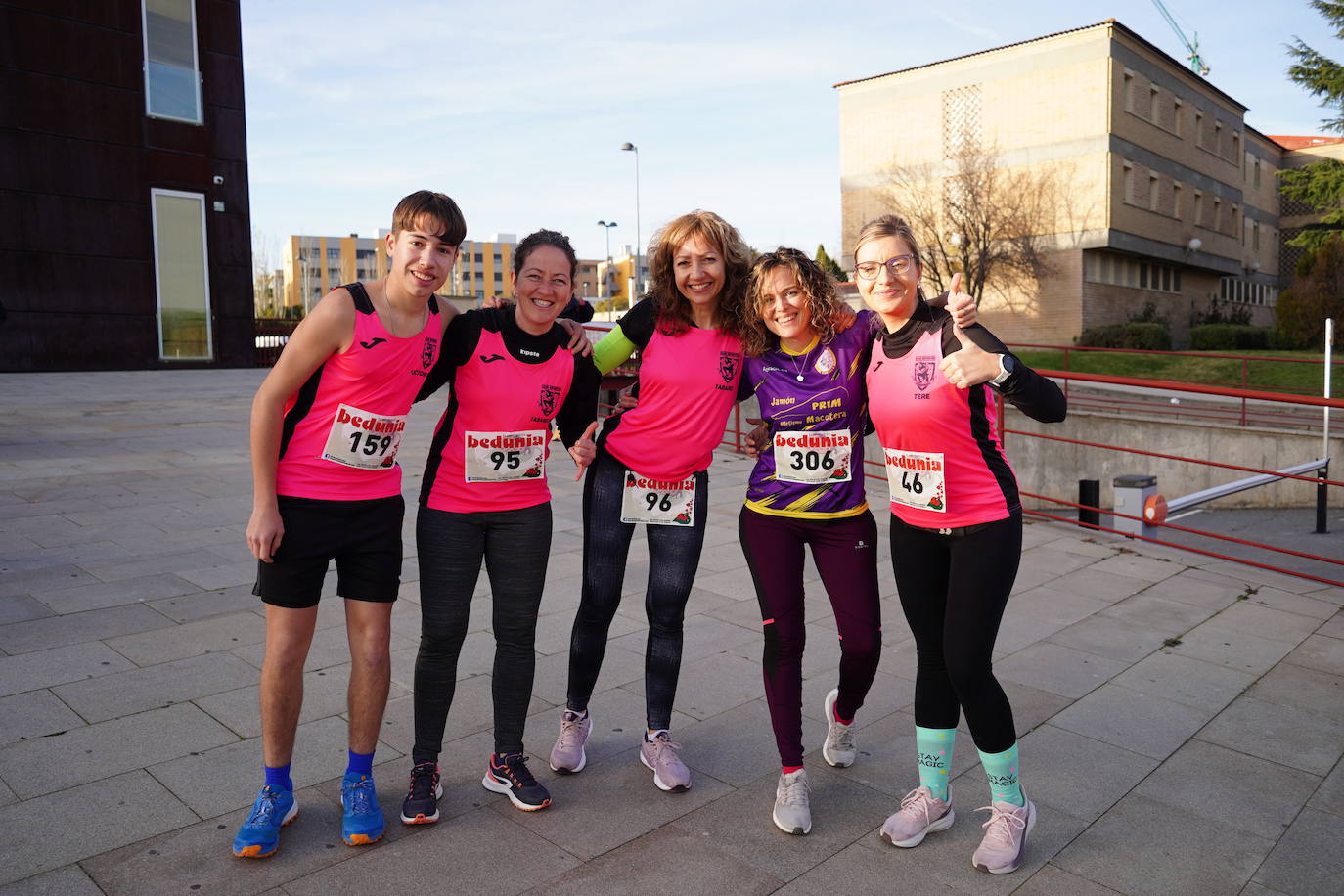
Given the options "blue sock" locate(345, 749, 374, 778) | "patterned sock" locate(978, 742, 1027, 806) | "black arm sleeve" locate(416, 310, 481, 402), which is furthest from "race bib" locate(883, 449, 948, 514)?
"blue sock" locate(345, 749, 374, 778)

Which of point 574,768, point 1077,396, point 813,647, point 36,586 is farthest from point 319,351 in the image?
point 1077,396

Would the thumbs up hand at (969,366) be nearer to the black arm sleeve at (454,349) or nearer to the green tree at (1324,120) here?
the black arm sleeve at (454,349)

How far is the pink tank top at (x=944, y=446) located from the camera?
2807mm

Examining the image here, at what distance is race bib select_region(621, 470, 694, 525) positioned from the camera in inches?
131

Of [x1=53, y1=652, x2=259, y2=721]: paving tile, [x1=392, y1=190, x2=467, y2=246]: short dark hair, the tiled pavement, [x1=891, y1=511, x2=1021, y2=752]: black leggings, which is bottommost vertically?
the tiled pavement

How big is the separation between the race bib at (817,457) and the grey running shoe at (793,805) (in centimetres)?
94

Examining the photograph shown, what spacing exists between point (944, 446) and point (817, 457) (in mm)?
449

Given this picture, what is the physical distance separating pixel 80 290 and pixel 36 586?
20.6m

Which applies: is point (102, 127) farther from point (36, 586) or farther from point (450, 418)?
point (450, 418)

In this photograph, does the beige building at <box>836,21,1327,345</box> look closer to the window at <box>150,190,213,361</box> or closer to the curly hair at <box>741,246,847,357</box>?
the window at <box>150,190,213,361</box>

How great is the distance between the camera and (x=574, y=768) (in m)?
3.40

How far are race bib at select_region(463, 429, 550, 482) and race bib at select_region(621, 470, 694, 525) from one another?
35 cm

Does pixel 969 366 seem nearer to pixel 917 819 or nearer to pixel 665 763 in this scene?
pixel 917 819

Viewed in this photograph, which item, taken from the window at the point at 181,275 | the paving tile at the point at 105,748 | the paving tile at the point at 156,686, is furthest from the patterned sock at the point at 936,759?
the window at the point at 181,275
